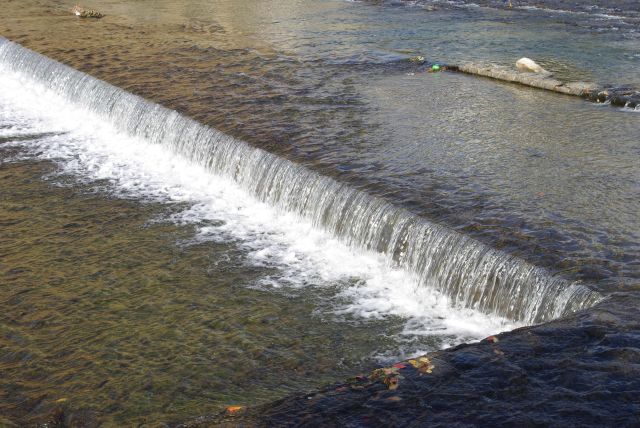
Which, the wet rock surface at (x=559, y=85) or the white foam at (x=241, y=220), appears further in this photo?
the wet rock surface at (x=559, y=85)

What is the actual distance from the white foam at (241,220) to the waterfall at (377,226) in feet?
0.48

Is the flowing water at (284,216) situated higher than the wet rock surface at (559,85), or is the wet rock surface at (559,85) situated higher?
the wet rock surface at (559,85)

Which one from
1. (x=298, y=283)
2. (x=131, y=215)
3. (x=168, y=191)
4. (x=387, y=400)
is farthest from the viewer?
(x=168, y=191)

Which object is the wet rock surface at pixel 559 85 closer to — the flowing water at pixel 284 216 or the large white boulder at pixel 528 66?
the large white boulder at pixel 528 66

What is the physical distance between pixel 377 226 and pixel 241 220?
91.7 inches

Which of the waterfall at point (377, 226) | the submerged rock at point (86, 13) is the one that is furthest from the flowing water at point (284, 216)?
the submerged rock at point (86, 13)

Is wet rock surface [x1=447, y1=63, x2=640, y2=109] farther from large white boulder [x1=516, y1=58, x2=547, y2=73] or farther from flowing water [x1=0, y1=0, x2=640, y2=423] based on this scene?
flowing water [x1=0, y1=0, x2=640, y2=423]

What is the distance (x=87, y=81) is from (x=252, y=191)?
6.03m

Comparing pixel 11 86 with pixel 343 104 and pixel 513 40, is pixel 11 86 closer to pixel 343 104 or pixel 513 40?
pixel 343 104

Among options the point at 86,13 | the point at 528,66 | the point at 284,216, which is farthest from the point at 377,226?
the point at 86,13

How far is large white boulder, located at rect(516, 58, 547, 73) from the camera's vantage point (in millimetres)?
14445

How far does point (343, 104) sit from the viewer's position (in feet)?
Result: 42.8

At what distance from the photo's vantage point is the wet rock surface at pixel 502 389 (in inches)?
224

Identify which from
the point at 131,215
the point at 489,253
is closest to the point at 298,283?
the point at 489,253
